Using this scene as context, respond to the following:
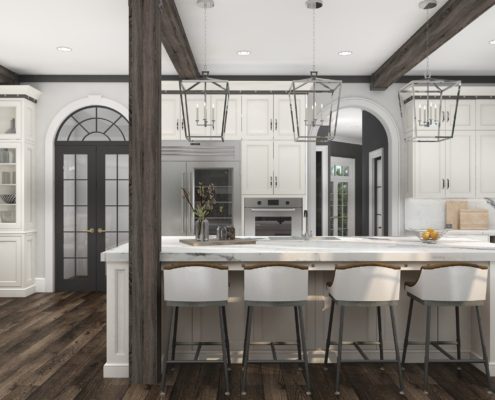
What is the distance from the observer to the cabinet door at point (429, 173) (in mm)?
6094

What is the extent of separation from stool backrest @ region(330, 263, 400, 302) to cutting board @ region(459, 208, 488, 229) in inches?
135

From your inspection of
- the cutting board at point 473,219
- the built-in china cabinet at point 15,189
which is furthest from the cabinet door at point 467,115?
the built-in china cabinet at point 15,189

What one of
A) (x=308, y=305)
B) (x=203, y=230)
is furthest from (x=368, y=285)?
(x=203, y=230)

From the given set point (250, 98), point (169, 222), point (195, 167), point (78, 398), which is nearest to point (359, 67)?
point (250, 98)

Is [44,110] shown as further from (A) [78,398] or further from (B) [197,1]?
(A) [78,398]

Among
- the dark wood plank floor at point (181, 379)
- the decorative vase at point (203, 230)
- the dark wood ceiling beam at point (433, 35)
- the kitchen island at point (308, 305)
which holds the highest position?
the dark wood ceiling beam at point (433, 35)

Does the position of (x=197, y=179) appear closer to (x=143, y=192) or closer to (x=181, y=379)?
(x=143, y=192)

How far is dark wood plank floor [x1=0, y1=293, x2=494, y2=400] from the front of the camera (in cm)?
318

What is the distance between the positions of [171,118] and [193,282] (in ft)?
10.6

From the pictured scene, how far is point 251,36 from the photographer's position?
194 inches

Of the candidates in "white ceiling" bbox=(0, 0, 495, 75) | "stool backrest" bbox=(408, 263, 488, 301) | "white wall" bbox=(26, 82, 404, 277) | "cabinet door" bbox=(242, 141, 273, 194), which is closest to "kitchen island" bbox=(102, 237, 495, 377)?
"stool backrest" bbox=(408, 263, 488, 301)

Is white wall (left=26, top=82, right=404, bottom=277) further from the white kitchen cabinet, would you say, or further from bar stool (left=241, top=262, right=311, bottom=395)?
bar stool (left=241, top=262, right=311, bottom=395)

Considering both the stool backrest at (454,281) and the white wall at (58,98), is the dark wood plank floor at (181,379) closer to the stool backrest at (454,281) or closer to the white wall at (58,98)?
the stool backrest at (454,281)

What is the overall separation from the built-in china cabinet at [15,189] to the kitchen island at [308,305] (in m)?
3.08
